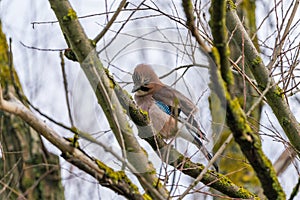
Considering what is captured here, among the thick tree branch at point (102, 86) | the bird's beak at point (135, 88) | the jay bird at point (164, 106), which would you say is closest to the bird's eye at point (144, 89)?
the jay bird at point (164, 106)

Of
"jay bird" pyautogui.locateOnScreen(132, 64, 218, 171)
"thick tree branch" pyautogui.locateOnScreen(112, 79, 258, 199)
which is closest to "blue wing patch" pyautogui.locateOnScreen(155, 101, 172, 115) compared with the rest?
"jay bird" pyautogui.locateOnScreen(132, 64, 218, 171)

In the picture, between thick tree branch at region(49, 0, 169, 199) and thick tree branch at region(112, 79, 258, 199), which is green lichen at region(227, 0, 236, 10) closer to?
thick tree branch at region(112, 79, 258, 199)

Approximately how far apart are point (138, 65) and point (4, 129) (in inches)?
149

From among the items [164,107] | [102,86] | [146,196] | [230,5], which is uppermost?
[230,5]

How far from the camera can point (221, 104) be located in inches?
118

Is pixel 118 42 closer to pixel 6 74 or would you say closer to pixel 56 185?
pixel 6 74

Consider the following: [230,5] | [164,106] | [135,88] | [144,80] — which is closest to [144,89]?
[164,106]

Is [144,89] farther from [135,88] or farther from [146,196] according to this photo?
[146,196]

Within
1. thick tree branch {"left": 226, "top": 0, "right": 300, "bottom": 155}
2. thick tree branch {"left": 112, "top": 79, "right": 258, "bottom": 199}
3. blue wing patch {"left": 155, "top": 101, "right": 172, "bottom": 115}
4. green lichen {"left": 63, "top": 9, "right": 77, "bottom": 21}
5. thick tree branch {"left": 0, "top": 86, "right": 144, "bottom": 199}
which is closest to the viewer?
thick tree branch {"left": 0, "top": 86, "right": 144, "bottom": 199}

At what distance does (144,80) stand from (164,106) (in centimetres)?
72

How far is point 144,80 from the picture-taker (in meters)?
4.59

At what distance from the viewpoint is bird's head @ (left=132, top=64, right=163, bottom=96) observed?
13.7ft

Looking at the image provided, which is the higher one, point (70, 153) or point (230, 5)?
point (230, 5)

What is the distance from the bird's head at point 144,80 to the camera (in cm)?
418
